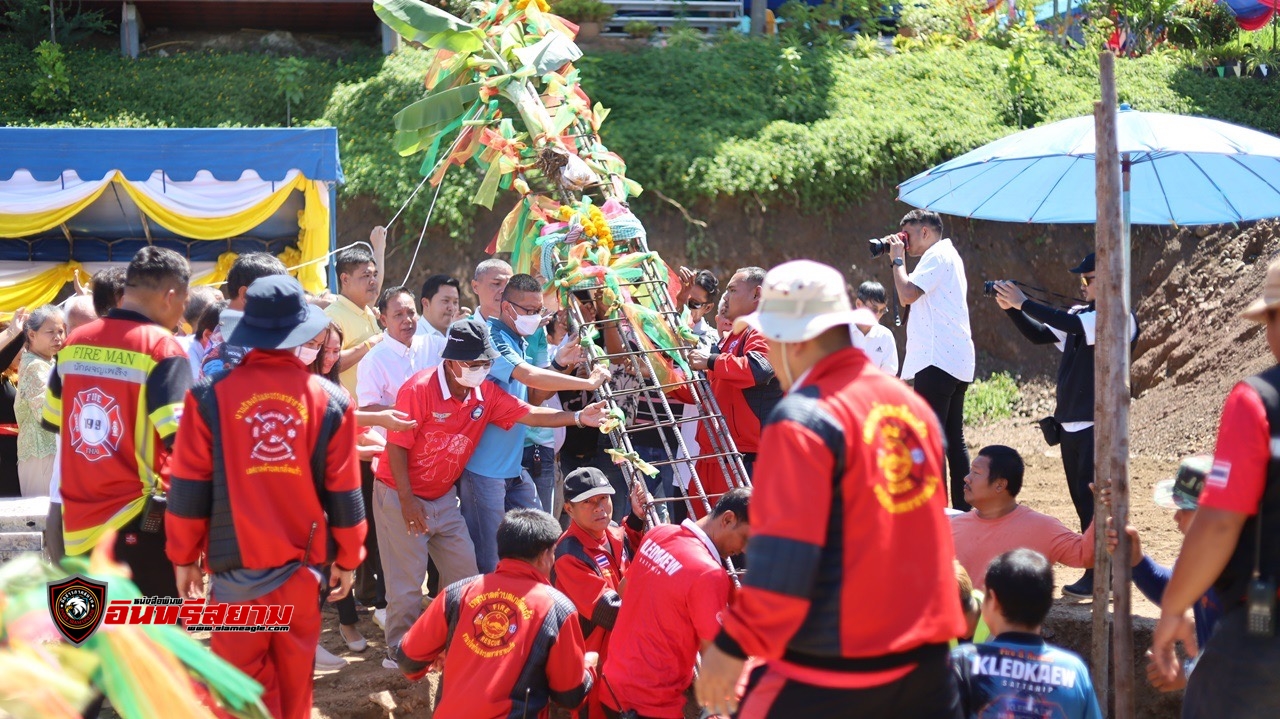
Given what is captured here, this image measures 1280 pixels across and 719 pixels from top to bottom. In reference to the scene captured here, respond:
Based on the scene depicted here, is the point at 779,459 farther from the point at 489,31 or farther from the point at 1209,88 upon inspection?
the point at 1209,88

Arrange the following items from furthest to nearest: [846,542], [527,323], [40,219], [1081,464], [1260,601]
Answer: [40,219]
[1081,464]
[527,323]
[1260,601]
[846,542]

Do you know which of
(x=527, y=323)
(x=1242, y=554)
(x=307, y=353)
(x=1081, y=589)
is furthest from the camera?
(x=1081, y=589)

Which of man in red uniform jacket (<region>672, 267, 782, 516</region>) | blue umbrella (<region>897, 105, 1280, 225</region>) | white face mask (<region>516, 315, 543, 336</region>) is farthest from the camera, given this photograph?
man in red uniform jacket (<region>672, 267, 782, 516</region>)

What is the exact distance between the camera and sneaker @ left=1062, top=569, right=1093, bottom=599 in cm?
586

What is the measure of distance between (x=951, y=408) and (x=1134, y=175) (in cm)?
179

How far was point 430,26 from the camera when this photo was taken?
6.45m

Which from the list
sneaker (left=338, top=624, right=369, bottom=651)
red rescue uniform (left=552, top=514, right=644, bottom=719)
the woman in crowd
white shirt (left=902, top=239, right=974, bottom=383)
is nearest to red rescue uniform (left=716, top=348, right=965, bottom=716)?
red rescue uniform (left=552, top=514, right=644, bottom=719)

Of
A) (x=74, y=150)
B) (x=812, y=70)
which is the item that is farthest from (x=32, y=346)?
(x=812, y=70)

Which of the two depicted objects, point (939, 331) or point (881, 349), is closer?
point (939, 331)

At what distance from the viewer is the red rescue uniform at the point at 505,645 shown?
4.20 meters

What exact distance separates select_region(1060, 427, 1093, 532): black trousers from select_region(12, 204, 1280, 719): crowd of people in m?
0.02

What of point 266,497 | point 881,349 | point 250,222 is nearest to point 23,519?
point 266,497

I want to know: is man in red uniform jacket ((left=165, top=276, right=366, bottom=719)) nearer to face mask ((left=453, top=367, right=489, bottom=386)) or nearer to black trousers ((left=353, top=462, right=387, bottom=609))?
face mask ((left=453, top=367, right=489, bottom=386))

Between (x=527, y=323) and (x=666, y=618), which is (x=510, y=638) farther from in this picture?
(x=527, y=323)
